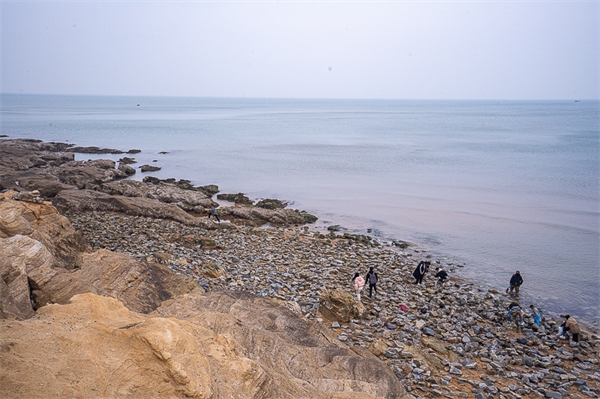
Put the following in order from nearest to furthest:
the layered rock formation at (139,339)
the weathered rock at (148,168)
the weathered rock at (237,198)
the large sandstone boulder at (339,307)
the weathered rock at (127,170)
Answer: the layered rock formation at (139,339) → the large sandstone boulder at (339,307) → the weathered rock at (237,198) → the weathered rock at (127,170) → the weathered rock at (148,168)

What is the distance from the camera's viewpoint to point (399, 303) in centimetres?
1745

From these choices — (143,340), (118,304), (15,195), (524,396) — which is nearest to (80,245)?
(15,195)

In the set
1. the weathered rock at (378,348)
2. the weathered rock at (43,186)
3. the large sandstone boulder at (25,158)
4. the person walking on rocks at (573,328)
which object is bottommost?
the person walking on rocks at (573,328)

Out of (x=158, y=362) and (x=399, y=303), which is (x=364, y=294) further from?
(x=158, y=362)

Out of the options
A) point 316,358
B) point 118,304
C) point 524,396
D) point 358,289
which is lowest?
point 524,396

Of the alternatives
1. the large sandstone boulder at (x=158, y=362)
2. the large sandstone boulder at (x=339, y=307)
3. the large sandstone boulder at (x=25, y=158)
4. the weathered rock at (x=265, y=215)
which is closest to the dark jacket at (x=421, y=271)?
the large sandstone boulder at (x=339, y=307)

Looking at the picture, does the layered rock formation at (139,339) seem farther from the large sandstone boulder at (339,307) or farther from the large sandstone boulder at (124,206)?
the large sandstone boulder at (124,206)

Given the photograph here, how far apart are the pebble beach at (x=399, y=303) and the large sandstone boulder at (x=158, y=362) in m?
4.63

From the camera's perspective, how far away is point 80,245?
1342 centimetres

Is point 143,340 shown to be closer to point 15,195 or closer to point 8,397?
point 8,397

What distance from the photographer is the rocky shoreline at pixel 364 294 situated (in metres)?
12.5

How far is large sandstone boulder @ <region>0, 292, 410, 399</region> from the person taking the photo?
5.69 m

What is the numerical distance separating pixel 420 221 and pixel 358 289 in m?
17.0

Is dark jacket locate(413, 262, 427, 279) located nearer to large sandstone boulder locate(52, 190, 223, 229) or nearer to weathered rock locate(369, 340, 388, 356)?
weathered rock locate(369, 340, 388, 356)
